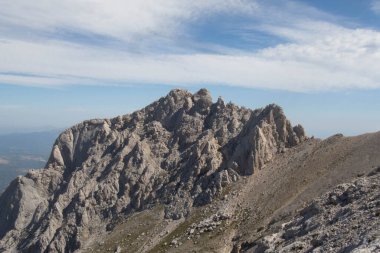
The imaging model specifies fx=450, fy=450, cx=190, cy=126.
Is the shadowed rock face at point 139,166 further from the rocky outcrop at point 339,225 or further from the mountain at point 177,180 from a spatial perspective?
the rocky outcrop at point 339,225

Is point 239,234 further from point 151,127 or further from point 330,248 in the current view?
point 151,127

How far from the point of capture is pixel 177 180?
A: 13562 centimetres

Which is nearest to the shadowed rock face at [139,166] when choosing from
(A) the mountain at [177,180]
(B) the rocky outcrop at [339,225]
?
(A) the mountain at [177,180]

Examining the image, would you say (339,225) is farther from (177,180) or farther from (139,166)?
(139,166)

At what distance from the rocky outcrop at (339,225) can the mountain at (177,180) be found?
22.6 feet

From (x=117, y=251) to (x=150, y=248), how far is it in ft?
33.5

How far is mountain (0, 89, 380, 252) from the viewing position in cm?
10356

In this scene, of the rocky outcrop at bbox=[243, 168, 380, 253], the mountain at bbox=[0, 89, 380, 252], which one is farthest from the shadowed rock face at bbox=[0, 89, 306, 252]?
Answer: the rocky outcrop at bbox=[243, 168, 380, 253]

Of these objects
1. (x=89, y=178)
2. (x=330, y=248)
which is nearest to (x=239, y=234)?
(x=330, y=248)

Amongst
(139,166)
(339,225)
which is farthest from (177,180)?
(339,225)

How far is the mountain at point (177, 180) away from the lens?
4077 inches

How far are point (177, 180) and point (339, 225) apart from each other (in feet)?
270

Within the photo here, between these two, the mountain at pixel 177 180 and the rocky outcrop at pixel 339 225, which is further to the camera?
the mountain at pixel 177 180

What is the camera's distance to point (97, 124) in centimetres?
18225
